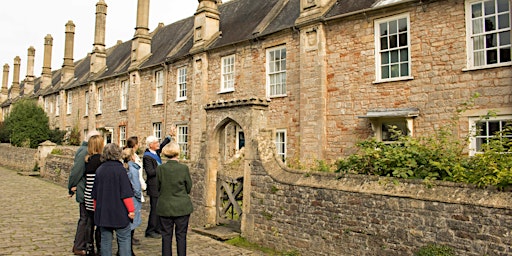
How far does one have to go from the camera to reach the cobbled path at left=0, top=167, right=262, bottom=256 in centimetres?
734

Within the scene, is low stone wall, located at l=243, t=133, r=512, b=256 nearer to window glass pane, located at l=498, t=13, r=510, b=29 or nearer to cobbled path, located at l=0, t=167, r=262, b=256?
Answer: cobbled path, located at l=0, t=167, r=262, b=256

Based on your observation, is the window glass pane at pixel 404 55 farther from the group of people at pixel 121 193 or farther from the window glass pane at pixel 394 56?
the group of people at pixel 121 193

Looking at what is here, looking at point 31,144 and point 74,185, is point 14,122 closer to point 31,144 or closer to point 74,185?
point 31,144

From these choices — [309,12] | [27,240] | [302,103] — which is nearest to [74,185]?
[27,240]

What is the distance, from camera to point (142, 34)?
24.9 meters

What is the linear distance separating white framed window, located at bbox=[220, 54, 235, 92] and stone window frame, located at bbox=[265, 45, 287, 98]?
2.14 metres

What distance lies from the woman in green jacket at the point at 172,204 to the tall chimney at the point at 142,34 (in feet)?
64.9

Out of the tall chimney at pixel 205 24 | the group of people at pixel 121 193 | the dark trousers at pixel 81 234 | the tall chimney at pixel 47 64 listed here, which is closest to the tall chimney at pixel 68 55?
the tall chimney at pixel 47 64

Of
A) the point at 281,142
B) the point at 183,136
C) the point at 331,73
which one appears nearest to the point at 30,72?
the point at 183,136

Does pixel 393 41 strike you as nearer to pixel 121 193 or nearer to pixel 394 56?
pixel 394 56

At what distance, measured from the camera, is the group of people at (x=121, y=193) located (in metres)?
5.43

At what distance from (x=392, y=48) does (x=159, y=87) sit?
1405cm

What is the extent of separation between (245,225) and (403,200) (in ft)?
11.6

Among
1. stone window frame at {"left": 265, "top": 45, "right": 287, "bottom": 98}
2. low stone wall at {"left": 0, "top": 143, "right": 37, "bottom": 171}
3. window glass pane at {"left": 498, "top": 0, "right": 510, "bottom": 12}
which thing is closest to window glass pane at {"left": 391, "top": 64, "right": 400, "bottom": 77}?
window glass pane at {"left": 498, "top": 0, "right": 510, "bottom": 12}
